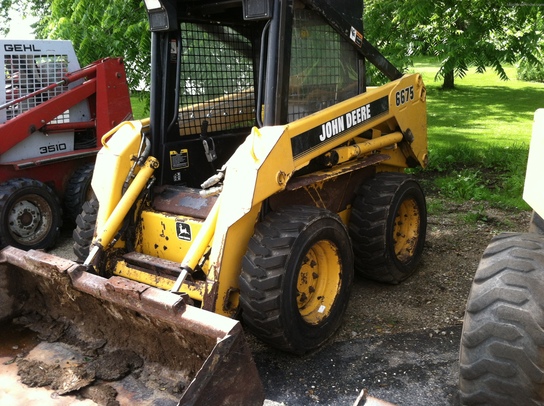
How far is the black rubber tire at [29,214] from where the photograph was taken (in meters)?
5.89

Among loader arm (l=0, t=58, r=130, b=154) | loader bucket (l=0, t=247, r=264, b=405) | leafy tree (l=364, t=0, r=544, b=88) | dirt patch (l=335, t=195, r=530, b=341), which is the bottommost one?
dirt patch (l=335, t=195, r=530, b=341)

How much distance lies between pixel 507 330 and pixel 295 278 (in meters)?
1.40

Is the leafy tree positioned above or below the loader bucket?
above

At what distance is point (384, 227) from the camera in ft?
Result: 15.4

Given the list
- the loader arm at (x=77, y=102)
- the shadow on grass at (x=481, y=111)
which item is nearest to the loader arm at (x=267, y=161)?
the loader arm at (x=77, y=102)

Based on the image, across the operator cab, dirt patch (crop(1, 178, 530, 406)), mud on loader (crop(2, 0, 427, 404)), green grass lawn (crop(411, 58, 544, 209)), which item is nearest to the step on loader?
mud on loader (crop(2, 0, 427, 404))

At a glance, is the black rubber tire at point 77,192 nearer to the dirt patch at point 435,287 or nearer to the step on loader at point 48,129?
the step on loader at point 48,129

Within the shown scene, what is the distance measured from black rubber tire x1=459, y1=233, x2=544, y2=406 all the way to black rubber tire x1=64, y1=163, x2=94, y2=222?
4892 mm

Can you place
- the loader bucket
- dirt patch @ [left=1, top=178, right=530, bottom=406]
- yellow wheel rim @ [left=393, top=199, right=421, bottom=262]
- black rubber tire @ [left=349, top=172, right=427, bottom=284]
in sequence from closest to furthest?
the loader bucket → dirt patch @ [left=1, top=178, right=530, bottom=406] → black rubber tire @ [left=349, top=172, right=427, bottom=284] → yellow wheel rim @ [left=393, top=199, right=421, bottom=262]

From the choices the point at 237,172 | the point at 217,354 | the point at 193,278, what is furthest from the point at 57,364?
the point at 237,172

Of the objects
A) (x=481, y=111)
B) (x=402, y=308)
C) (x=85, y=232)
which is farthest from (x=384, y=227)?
(x=481, y=111)

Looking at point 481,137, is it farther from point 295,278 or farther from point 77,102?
point 295,278

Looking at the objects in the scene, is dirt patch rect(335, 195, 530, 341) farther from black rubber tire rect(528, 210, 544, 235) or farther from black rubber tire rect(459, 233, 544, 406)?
black rubber tire rect(459, 233, 544, 406)

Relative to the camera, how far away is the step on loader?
20.0ft
